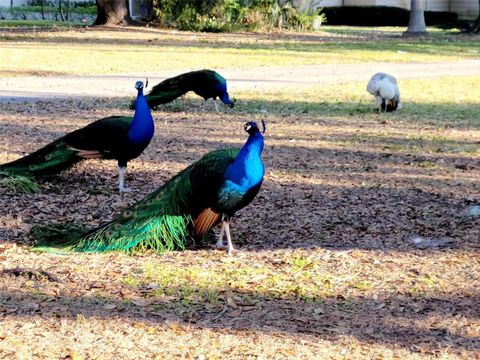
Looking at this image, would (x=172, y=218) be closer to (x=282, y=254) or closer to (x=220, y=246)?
(x=220, y=246)

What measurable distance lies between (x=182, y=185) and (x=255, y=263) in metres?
0.78

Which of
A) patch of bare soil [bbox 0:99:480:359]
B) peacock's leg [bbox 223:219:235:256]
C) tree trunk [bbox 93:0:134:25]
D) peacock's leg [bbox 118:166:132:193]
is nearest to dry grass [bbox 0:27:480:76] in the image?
tree trunk [bbox 93:0:134:25]

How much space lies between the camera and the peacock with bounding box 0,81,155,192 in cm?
759

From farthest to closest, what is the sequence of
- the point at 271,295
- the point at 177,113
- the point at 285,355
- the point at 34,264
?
the point at 177,113 → the point at 34,264 → the point at 271,295 → the point at 285,355

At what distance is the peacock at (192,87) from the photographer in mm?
13078

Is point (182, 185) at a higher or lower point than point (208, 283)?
higher

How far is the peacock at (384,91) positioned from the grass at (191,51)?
6.78m

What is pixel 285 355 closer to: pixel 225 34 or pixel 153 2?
pixel 225 34

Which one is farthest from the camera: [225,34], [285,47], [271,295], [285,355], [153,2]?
[153,2]

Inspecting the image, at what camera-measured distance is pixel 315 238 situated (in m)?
6.83

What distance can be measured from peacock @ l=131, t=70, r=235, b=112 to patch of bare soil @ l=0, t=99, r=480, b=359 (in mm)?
3580

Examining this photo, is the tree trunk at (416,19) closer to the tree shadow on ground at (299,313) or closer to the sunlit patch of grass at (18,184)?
the sunlit patch of grass at (18,184)

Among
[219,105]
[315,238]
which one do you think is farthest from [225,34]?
[315,238]

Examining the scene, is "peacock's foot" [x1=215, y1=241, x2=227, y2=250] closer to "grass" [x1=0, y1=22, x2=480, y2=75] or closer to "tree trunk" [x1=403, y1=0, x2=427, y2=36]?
"grass" [x1=0, y1=22, x2=480, y2=75]
